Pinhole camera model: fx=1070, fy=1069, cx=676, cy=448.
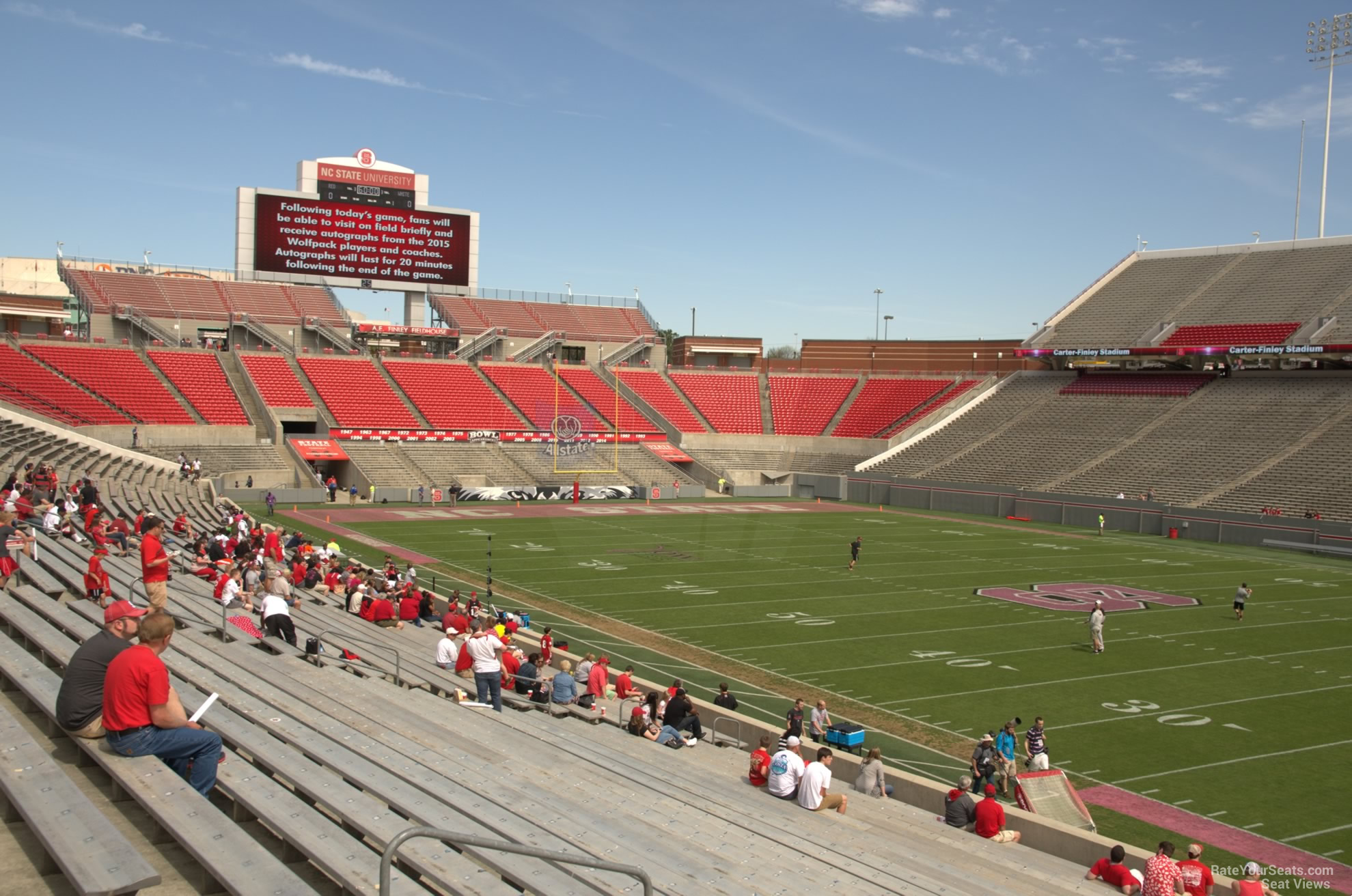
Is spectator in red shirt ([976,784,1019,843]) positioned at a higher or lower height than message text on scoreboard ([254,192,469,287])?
lower

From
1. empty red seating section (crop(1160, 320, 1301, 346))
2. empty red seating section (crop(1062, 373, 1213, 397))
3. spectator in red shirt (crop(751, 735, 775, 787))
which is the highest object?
empty red seating section (crop(1160, 320, 1301, 346))

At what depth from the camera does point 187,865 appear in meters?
5.73

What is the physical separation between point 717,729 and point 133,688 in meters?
9.95

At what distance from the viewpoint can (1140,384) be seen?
5844 centimetres

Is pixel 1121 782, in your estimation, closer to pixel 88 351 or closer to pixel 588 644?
pixel 588 644

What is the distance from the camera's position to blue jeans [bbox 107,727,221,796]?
6.32 metres

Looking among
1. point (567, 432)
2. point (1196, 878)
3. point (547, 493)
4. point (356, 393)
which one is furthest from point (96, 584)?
point (356, 393)

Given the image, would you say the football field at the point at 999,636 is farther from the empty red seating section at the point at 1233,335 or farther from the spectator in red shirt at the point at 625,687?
the empty red seating section at the point at 1233,335

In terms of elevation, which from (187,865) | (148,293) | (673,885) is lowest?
(673,885)

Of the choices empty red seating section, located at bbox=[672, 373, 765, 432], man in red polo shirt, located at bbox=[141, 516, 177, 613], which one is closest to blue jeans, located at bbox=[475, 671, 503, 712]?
man in red polo shirt, located at bbox=[141, 516, 177, 613]

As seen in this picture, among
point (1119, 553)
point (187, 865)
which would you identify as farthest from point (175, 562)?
point (1119, 553)

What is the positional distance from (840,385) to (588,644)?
169 feet

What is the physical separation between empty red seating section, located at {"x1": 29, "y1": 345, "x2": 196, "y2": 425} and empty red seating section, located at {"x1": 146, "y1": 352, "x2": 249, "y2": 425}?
0.93m

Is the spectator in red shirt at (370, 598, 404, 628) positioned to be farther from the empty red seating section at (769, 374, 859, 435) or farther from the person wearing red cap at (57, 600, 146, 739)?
the empty red seating section at (769, 374, 859, 435)
